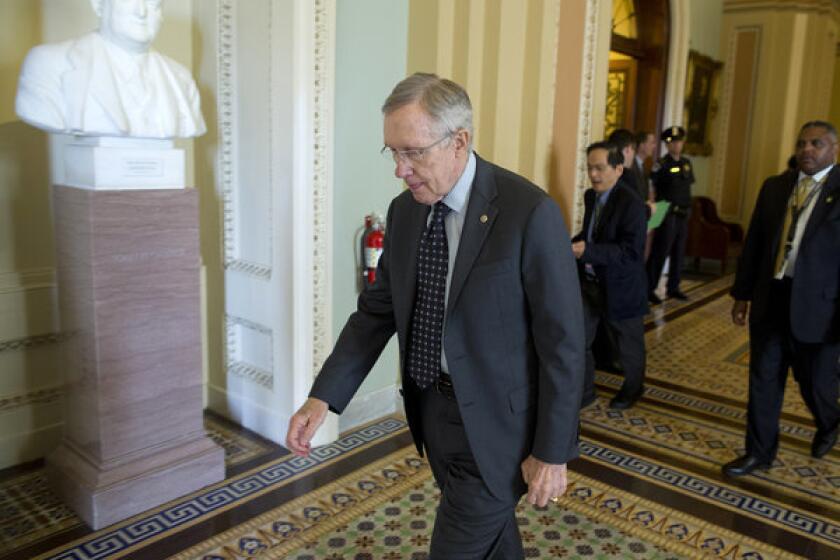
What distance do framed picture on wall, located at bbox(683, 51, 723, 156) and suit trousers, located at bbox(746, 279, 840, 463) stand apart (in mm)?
6935

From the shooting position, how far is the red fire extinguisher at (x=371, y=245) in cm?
383

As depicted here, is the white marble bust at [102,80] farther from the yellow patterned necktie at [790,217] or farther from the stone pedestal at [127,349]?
the yellow patterned necktie at [790,217]

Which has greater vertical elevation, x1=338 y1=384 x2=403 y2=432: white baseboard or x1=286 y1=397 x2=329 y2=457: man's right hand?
x1=286 y1=397 x2=329 y2=457: man's right hand

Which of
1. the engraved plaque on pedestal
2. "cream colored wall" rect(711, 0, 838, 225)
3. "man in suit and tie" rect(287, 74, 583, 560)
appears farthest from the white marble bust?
"cream colored wall" rect(711, 0, 838, 225)

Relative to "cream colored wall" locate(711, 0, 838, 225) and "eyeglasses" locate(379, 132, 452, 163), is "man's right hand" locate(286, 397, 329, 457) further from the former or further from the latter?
"cream colored wall" locate(711, 0, 838, 225)

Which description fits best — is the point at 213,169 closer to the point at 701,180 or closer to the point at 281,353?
the point at 281,353

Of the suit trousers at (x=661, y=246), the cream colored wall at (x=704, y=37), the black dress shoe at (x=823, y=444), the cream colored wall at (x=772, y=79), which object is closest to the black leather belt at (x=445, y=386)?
the black dress shoe at (x=823, y=444)

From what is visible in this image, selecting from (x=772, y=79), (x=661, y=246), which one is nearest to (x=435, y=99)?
(x=661, y=246)

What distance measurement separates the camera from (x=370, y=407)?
4141 millimetres

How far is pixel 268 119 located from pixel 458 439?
226 centimetres

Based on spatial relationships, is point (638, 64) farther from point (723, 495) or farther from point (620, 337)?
point (723, 495)

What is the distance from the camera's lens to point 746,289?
139 inches

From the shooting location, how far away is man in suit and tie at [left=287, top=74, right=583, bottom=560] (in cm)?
165

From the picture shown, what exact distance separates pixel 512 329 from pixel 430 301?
8.6 inches
